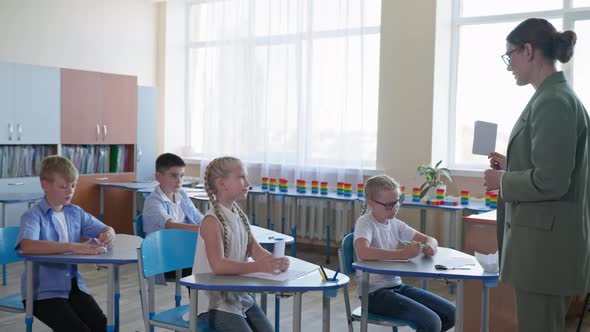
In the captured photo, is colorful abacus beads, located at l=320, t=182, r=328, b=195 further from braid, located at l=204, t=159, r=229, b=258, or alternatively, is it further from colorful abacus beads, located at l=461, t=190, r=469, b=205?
braid, located at l=204, t=159, r=229, b=258

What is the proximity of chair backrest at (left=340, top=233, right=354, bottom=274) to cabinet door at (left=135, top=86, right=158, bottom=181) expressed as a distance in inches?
189

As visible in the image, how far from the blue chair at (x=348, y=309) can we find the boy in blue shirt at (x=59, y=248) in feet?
3.69

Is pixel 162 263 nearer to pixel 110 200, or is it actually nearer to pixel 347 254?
pixel 347 254

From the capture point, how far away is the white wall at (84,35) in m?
6.66

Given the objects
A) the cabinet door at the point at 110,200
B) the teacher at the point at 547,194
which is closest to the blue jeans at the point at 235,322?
the teacher at the point at 547,194

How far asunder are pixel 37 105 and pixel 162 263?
13.5ft

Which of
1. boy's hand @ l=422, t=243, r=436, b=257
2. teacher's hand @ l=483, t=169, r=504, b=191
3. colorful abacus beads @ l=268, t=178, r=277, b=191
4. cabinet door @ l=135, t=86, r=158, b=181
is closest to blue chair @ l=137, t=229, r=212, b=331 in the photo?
boy's hand @ l=422, t=243, r=436, b=257

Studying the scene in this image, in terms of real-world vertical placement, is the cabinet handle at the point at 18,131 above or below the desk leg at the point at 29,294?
above

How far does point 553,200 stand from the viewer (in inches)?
82.6

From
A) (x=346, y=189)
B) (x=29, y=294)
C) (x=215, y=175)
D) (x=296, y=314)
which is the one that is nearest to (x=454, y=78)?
(x=346, y=189)

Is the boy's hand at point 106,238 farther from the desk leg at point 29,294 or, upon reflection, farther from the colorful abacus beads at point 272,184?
the colorful abacus beads at point 272,184

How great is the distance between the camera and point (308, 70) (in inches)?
282

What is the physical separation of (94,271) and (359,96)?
3.17m

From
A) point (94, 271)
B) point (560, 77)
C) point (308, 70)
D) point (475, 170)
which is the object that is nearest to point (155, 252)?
point (560, 77)
